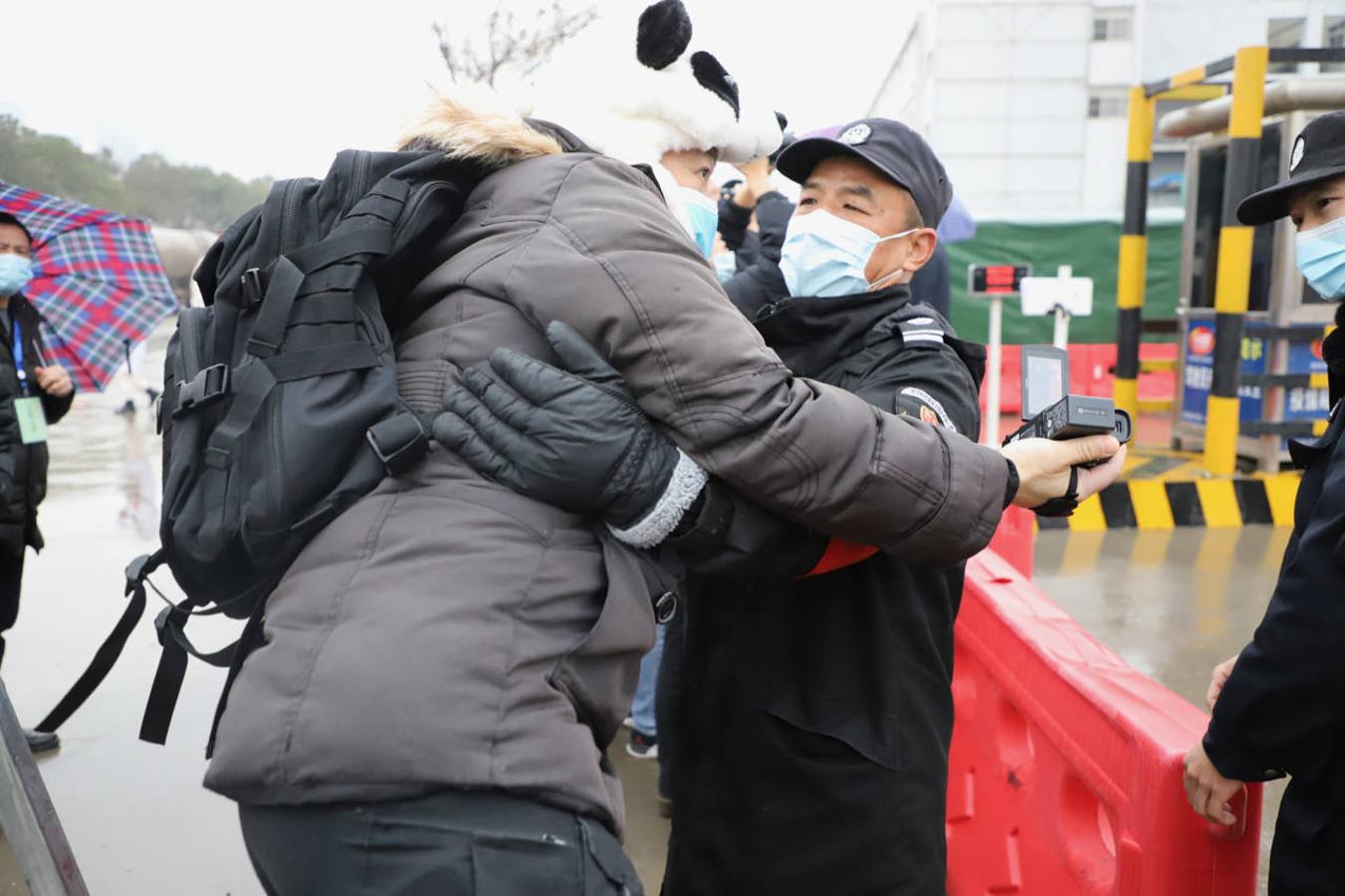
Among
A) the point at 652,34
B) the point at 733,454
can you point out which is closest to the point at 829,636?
the point at 733,454

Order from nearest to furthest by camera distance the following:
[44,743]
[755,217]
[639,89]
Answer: [639,89] → [44,743] → [755,217]

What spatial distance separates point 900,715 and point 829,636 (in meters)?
0.17

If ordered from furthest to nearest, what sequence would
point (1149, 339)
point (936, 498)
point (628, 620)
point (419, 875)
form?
point (1149, 339) < point (936, 498) < point (628, 620) < point (419, 875)

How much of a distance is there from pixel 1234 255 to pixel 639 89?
247 inches

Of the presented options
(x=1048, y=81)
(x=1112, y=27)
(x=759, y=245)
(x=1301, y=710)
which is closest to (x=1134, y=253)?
(x=759, y=245)

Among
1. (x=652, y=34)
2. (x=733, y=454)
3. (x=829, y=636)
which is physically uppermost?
(x=652, y=34)

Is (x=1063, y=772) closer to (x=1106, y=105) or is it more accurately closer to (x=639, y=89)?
(x=639, y=89)

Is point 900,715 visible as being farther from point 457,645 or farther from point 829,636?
point 457,645

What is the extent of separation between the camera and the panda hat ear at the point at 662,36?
1.77m

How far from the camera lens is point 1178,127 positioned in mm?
8516

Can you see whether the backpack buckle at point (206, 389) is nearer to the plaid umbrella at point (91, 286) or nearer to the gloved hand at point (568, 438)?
the gloved hand at point (568, 438)

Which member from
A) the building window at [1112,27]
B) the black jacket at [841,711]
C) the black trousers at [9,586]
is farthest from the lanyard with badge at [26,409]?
→ the building window at [1112,27]

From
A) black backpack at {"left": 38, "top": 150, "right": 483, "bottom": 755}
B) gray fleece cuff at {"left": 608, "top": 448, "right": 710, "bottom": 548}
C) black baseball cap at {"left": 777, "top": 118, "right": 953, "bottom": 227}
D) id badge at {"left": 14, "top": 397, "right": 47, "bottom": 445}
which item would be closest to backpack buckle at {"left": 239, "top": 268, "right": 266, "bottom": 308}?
black backpack at {"left": 38, "top": 150, "right": 483, "bottom": 755}

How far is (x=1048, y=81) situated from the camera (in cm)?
3566
